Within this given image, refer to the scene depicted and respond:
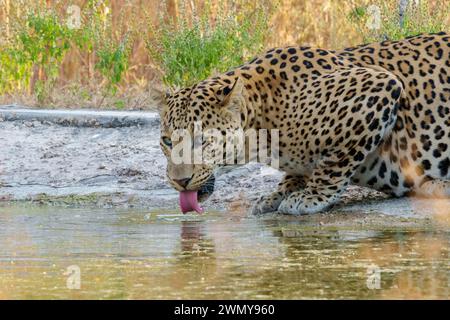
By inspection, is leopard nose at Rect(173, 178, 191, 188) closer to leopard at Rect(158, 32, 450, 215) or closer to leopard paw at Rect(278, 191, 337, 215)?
leopard at Rect(158, 32, 450, 215)

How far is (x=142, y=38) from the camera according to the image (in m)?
13.8

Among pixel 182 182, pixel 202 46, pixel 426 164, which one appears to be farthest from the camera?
pixel 202 46

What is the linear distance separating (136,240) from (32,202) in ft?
8.13

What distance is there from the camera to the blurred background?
12.8 meters

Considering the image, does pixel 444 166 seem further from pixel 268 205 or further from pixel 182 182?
pixel 182 182

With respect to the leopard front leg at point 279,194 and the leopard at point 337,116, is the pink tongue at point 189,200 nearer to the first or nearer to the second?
the leopard at point 337,116

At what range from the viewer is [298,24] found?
1606 cm

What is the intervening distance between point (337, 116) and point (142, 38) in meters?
5.08

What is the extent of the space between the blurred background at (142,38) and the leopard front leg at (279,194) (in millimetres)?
3294

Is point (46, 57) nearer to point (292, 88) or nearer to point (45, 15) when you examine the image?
point (45, 15)

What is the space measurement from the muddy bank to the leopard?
246 mm

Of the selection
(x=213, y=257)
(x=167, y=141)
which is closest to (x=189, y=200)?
(x=167, y=141)

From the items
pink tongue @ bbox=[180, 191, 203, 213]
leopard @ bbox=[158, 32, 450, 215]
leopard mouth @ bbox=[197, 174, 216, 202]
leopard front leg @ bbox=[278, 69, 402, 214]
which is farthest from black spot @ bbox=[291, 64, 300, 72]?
pink tongue @ bbox=[180, 191, 203, 213]

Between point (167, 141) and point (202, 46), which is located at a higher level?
point (202, 46)
